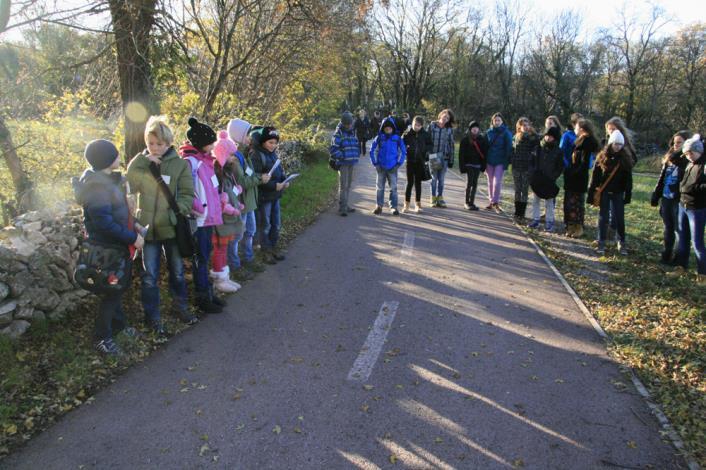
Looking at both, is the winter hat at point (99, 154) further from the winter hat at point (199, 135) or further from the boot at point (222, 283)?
the boot at point (222, 283)

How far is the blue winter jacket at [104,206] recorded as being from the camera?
433 centimetres

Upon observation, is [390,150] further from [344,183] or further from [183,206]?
[183,206]

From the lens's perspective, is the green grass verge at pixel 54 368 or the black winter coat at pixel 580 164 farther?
the black winter coat at pixel 580 164

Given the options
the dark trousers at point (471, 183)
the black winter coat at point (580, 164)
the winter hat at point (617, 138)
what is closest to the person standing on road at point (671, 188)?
the winter hat at point (617, 138)

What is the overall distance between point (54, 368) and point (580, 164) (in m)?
8.60

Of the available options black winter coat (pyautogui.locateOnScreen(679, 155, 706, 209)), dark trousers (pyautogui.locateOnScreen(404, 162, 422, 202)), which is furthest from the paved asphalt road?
dark trousers (pyautogui.locateOnScreen(404, 162, 422, 202))

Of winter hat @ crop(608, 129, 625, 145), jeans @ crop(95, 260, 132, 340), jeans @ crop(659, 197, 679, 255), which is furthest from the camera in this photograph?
winter hat @ crop(608, 129, 625, 145)

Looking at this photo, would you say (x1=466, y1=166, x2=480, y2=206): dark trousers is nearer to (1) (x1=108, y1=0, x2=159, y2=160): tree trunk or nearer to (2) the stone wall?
(1) (x1=108, y1=0, x2=159, y2=160): tree trunk

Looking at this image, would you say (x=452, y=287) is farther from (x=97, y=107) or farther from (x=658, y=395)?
(x=97, y=107)

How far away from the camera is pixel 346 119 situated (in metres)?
10.4

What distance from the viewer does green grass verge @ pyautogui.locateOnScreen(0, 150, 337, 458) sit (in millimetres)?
3754


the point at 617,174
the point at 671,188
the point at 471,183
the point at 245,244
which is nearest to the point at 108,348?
the point at 245,244

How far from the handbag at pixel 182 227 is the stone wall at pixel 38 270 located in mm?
1171

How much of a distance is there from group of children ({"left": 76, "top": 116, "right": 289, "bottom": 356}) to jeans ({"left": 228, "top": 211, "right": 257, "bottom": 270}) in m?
0.01
